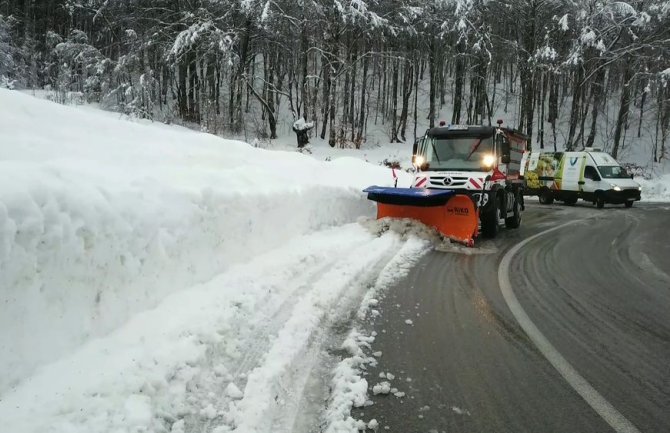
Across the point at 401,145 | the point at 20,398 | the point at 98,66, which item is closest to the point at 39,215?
the point at 20,398

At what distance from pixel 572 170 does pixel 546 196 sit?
1.72m

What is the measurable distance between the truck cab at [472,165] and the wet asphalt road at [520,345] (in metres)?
2.46

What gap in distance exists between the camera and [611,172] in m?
20.3

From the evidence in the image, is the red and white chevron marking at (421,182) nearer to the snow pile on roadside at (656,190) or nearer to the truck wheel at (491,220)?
the truck wheel at (491,220)

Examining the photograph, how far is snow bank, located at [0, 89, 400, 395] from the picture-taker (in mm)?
3090

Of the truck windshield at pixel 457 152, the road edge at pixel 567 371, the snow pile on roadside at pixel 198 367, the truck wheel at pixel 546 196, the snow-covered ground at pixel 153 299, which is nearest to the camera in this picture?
the snow pile on roadside at pixel 198 367

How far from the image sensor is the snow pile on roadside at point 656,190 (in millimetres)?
25781

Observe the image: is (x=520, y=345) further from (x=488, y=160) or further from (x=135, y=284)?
(x=488, y=160)

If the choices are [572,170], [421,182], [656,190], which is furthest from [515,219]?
[656,190]

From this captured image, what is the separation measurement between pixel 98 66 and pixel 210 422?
30.6 meters

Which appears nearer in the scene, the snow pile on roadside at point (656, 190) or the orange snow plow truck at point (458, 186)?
the orange snow plow truck at point (458, 186)

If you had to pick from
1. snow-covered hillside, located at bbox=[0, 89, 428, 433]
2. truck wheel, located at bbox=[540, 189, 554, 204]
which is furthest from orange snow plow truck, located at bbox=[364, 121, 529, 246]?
truck wheel, located at bbox=[540, 189, 554, 204]

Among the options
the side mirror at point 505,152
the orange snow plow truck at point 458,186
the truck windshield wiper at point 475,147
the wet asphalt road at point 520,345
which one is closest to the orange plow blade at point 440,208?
the orange snow plow truck at point 458,186

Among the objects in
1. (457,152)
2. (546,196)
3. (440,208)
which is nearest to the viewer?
(440,208)
